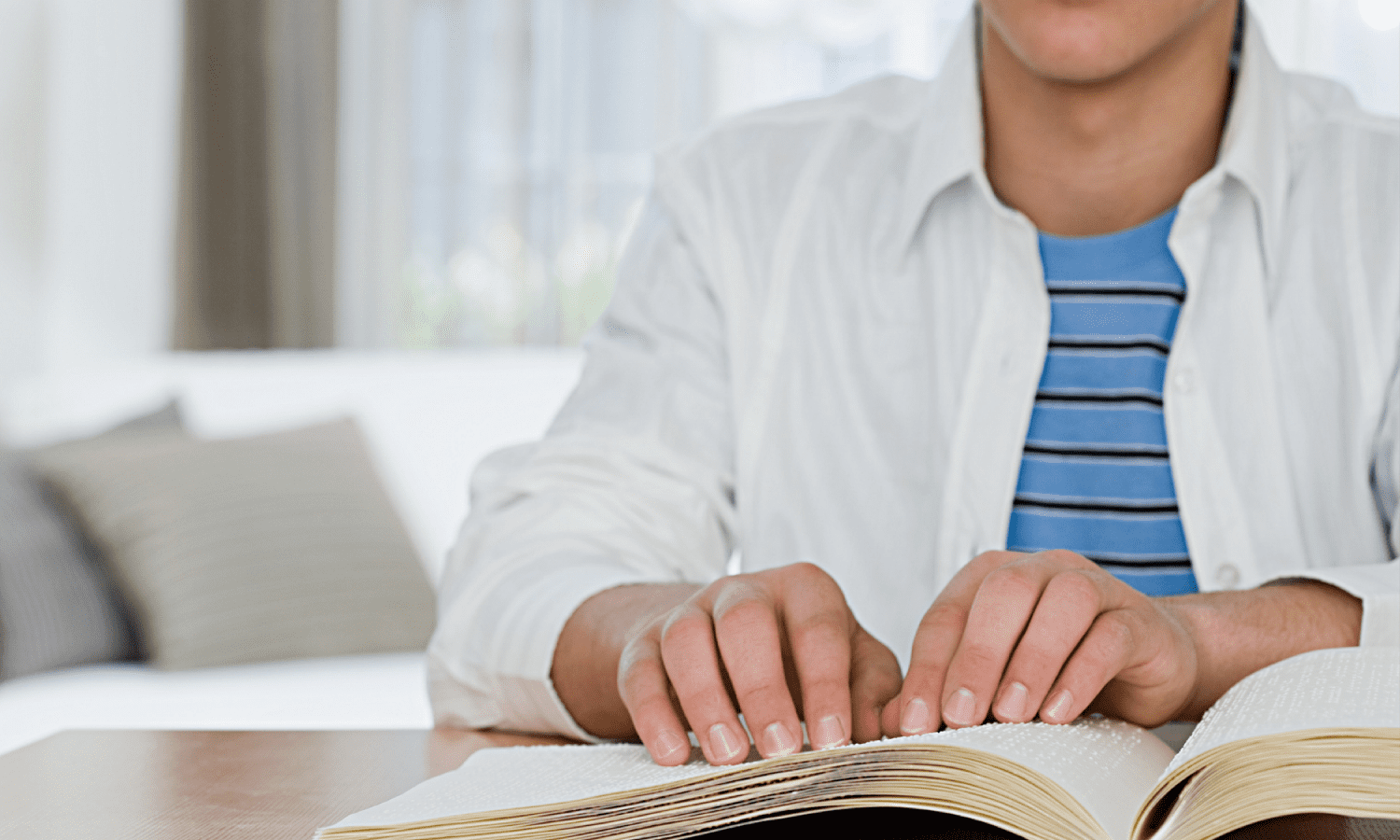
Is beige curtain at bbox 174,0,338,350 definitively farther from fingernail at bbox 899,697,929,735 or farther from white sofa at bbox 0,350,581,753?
fingernail at bbox 899,697,929,735

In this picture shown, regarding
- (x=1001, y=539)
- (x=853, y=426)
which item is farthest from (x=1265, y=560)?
(x=853, y=426)

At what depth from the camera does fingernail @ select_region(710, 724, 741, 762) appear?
0.46 meters

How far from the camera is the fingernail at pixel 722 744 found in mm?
458

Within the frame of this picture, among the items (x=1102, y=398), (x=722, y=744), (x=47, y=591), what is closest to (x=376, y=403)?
(x=47, y=591)

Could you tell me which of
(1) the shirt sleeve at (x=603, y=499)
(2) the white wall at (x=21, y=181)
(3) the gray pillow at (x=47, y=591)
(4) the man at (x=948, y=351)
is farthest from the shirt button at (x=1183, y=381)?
(2) the white wall at (x=21, y=181)

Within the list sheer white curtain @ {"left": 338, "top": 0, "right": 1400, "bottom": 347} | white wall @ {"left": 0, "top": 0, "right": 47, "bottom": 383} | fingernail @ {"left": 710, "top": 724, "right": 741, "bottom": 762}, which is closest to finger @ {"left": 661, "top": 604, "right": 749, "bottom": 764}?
fingernail @ {"left": 710, "top": 724, "right": 741, "bottom": 762}

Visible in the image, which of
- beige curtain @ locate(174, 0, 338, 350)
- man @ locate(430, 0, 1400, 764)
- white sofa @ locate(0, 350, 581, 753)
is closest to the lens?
man @ locate(430, 0, 1400, 764)

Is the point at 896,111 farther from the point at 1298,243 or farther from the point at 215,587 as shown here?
the point at 215,587

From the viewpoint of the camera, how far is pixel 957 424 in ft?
3.00

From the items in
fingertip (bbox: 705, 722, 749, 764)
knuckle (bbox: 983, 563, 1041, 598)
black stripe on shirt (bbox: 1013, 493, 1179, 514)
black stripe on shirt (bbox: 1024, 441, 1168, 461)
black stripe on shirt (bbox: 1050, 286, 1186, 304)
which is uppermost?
black stripe on shirt (bbox: 1050, 286, 1186, 304)

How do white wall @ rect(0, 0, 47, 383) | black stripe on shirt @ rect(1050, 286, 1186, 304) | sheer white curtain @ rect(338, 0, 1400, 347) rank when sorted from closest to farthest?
black stripe on shirt @ rect(1050, 286, 1186, 304) → white wall @ rect(0, 0, 47, 383) → sheer white curtain @ rect(338, 0, 1400, 347)

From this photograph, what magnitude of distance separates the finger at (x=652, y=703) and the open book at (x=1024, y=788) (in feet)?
0.16

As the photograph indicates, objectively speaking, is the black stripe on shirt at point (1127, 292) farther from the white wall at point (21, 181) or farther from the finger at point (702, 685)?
the white wall at point (21, 181)

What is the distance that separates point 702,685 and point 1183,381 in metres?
0.55
